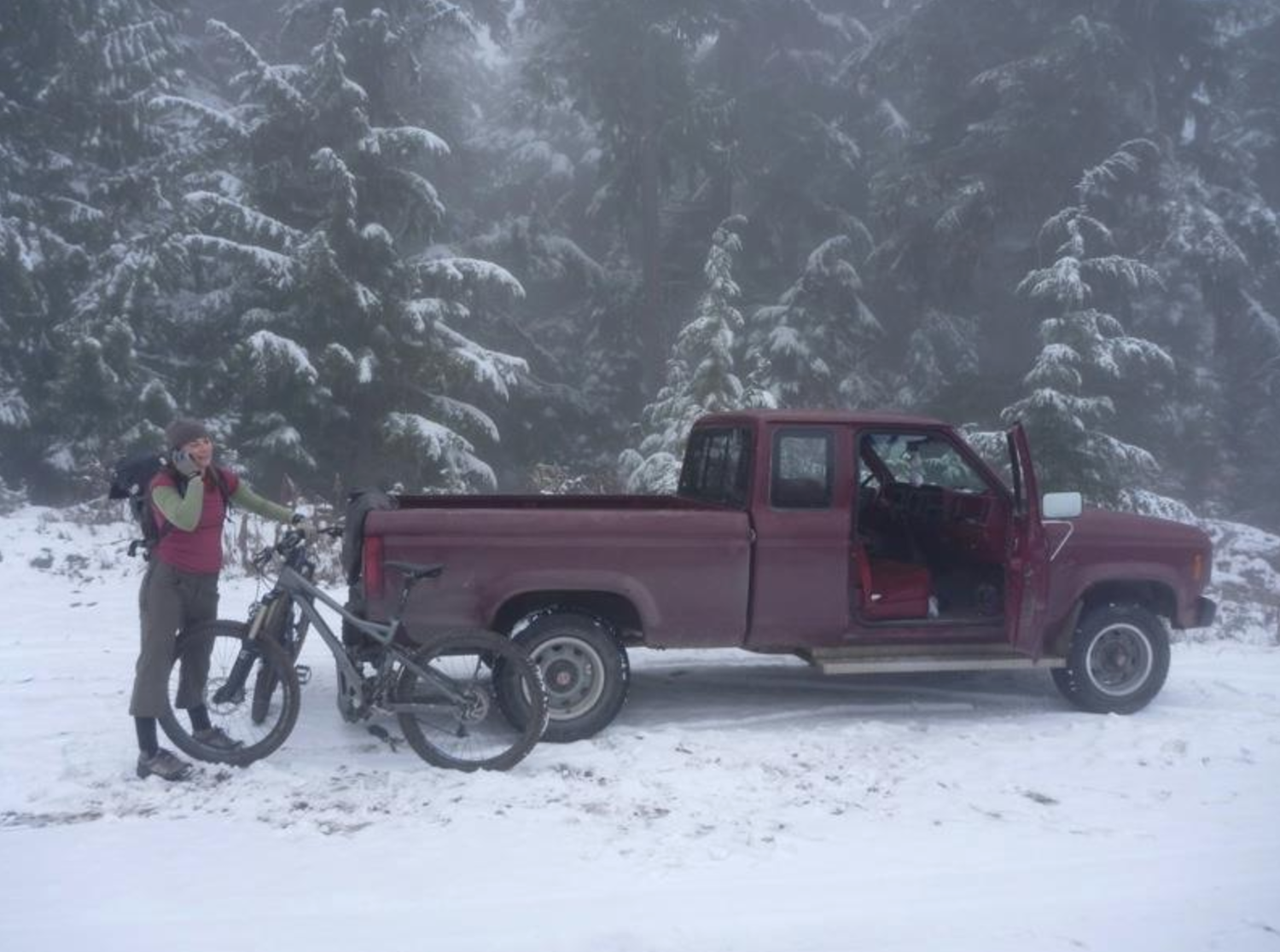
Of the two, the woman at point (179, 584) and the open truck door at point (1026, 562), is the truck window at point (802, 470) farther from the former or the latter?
the woman at point (179, 584)

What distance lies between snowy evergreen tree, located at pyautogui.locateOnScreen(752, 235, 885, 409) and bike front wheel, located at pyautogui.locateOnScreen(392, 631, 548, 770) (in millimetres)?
13220

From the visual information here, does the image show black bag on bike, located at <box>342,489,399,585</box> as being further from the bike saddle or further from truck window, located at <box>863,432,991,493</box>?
truck window, located at <box>863,432,991,493</box>

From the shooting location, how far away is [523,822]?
17.3ft

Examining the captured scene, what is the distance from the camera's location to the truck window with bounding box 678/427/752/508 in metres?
6.97

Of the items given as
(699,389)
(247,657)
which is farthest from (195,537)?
(699,389)

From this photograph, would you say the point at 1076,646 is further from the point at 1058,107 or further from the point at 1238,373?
the point at 1238,373

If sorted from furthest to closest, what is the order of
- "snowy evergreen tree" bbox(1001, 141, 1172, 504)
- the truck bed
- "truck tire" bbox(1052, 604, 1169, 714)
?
1. "snowy evergreen tree" bbox(1001, 141, 1172, 504)
2. "truck tire" bbox(1052, 604, 1169, 714)
3. the truck bed

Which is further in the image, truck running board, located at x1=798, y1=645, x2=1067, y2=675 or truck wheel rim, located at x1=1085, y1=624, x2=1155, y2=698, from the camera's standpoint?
truck wheel rim, located at x1=1085, y1=624, x2=1155, y2=698

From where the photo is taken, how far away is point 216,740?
5.90 meters

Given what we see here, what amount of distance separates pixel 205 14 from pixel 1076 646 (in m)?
23.9

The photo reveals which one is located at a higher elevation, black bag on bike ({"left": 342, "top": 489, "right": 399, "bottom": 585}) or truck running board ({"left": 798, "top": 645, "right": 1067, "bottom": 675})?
black bag on bike ({"left": 342, "top": 489, "right": 399, "bottom": 585})

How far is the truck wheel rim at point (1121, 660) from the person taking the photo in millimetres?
7195

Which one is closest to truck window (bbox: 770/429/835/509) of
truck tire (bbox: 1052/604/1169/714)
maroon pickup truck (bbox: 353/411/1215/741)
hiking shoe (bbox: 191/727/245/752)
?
maroon pickup truck (bbox: 353/411/1215/741)

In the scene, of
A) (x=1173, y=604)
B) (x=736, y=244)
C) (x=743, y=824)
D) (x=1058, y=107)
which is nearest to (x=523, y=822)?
(x=743, y=824)
